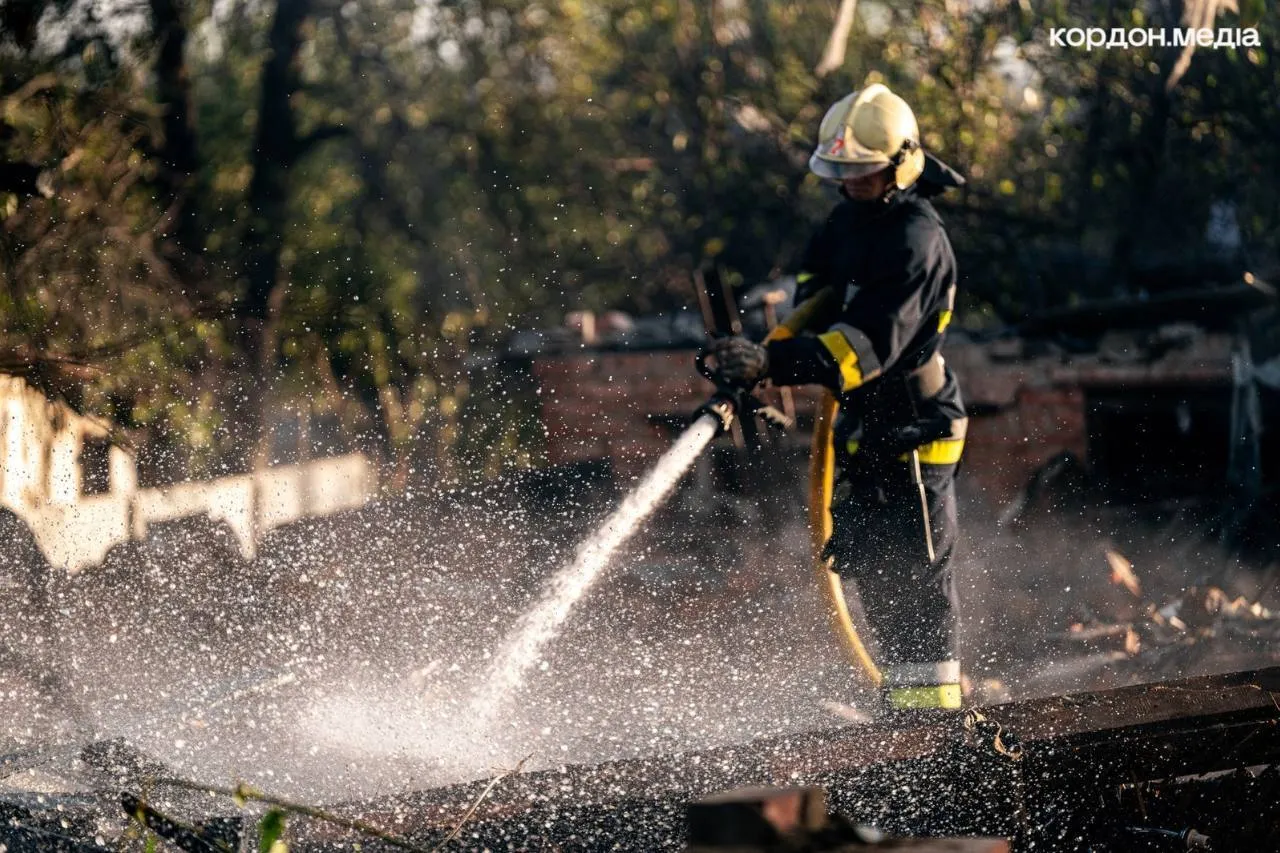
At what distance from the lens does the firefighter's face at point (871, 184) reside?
13.5 feet

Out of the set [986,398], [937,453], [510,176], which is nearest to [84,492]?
[937,453]

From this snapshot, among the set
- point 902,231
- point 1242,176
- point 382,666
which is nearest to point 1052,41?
point 1242,176

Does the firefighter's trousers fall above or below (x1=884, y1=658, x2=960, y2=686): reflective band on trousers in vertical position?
above

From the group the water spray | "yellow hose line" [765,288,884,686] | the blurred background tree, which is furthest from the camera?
the blurred background tree

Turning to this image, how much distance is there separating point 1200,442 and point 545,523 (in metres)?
3.34

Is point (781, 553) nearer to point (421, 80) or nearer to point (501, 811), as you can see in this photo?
point (501, 811)

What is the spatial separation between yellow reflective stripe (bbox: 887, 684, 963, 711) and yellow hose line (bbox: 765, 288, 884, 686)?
0.83ft

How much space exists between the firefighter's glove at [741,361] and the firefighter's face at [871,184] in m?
0.58

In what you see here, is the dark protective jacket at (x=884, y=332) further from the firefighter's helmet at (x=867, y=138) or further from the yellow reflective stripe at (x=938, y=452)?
the firefighter's helmet at (x=867, y=138)

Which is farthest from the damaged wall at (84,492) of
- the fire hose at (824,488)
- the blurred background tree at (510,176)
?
the fire hose at (824,488)

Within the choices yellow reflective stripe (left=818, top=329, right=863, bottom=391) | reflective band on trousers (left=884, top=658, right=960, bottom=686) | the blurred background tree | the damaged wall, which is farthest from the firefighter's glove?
the damaged wall

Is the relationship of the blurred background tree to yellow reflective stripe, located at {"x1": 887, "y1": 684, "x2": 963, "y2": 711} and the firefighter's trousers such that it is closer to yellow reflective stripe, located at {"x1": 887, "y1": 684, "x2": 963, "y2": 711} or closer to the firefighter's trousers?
the firefighter's trousers

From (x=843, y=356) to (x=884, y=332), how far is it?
5.8 inches

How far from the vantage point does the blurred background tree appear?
6840 mm
